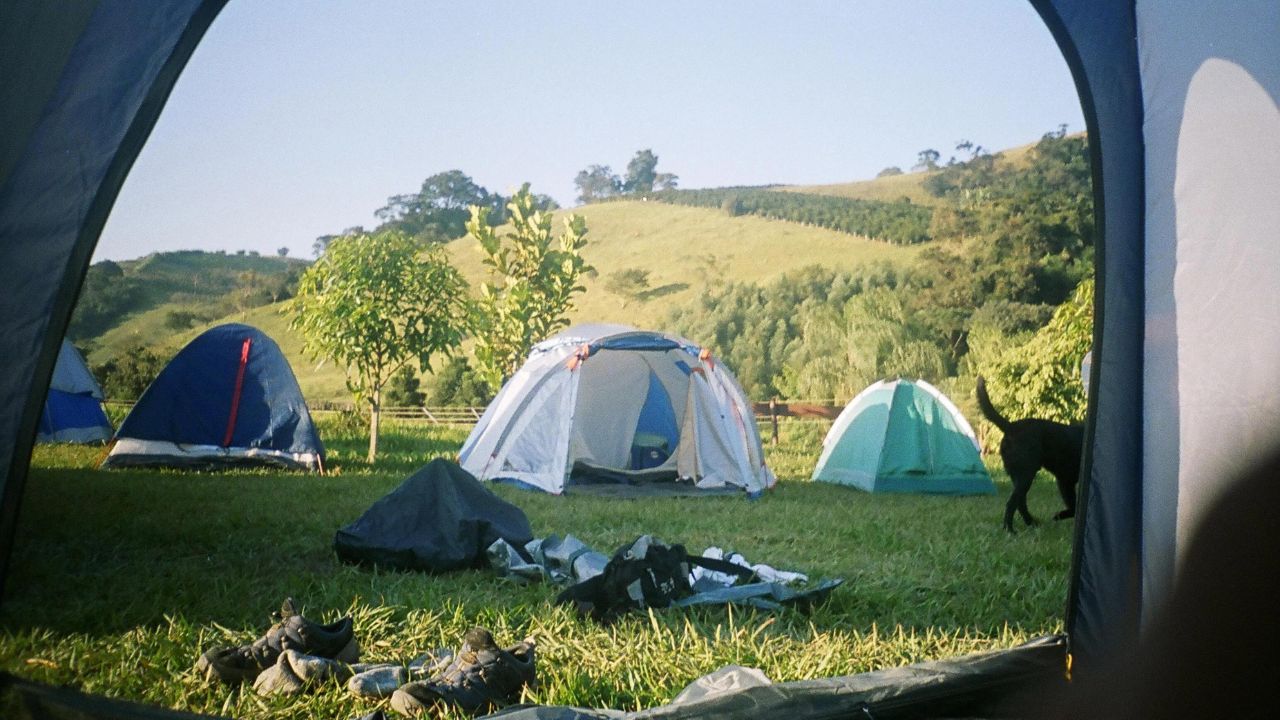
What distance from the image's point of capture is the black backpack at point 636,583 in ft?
8.73

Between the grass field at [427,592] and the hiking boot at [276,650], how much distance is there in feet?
0.16

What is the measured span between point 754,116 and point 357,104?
9.69 m

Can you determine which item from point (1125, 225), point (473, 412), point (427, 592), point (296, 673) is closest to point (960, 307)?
point (473, 412)

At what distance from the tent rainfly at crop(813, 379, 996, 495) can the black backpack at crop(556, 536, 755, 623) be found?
3710mm

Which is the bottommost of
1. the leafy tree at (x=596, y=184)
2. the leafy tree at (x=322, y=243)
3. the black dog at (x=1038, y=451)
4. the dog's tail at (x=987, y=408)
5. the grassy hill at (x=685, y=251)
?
the black dog at (x=1038, y=451)

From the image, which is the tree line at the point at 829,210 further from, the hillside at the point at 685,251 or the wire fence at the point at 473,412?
the wire fence at the point at 473,412

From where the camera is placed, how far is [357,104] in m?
11.6

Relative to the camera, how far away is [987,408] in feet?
13.4

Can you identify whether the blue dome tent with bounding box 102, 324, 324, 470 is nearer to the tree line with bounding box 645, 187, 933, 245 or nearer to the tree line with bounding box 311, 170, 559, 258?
the tree line with bounding box 311, 170, 559, 258

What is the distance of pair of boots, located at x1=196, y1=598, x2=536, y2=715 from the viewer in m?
1.84

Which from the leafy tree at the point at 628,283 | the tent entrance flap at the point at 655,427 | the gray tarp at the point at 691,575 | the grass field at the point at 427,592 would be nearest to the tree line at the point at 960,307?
the leafy tree at the point at 628,283

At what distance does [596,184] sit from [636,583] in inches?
919

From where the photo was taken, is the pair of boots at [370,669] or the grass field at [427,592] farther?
the grass field at [427,592]

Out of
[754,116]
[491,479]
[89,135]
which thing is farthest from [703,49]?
[89,135]
